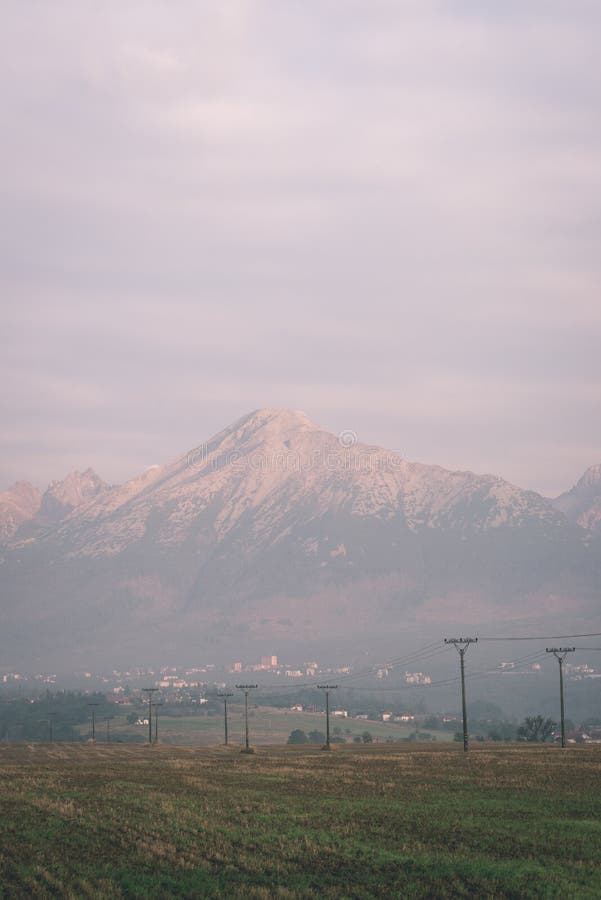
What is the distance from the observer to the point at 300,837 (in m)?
44.9

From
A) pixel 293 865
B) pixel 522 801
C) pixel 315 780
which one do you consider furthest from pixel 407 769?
pixel 293 865

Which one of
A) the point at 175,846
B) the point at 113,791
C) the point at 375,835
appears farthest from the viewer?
the point at 113,791

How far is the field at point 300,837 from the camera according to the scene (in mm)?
36031

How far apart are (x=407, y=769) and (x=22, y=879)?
53.7m

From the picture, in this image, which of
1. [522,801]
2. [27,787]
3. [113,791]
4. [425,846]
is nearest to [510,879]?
[425,846]

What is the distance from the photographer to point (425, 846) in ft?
140

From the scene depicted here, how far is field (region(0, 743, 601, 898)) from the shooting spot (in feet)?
118

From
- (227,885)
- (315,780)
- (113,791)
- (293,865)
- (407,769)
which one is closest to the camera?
(227,885)

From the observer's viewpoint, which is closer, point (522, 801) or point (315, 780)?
point (522, 801)

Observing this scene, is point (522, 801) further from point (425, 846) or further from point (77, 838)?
point (77, 838)

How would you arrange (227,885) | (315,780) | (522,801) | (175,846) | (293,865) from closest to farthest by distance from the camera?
(227,885), (293,865), (175,846), (522,801), (315,780)

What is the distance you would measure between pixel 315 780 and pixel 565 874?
125 ft

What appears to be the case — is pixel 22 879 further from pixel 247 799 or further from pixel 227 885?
pixel 247 799

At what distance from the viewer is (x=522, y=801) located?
58531 millimetres
